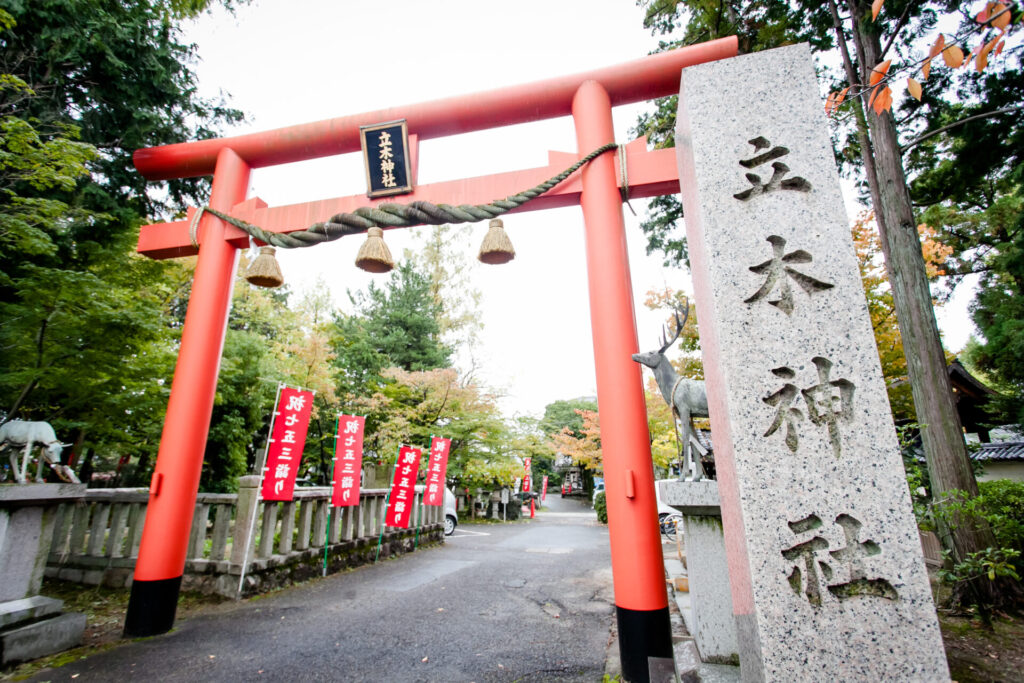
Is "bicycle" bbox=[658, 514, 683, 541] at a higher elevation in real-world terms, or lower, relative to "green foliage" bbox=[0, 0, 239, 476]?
lower

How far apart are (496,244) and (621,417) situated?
1.89 m

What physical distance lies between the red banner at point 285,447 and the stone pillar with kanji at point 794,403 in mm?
5199

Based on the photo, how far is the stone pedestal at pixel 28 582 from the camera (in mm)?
3297

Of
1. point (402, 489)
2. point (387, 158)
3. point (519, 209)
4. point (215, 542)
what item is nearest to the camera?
point (519, 209)

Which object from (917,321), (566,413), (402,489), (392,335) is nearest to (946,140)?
(917,321)

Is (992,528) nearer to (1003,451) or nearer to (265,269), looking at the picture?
(265,269)

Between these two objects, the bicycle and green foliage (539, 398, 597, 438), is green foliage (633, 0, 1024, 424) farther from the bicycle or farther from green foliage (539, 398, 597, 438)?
green foliage (539, 398, 597, 438)

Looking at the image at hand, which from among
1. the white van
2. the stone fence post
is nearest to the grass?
the stone fence post

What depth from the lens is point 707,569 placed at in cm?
277

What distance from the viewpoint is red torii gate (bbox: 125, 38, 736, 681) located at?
10.4 feet

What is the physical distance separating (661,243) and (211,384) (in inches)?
315

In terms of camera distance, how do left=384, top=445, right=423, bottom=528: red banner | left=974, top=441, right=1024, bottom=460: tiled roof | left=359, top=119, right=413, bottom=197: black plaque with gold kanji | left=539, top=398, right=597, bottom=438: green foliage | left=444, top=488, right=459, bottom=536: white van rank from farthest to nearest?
1. left=539, top=398, right=597, bottom=438: green foliage
2. left=444, top=488, right=459, bottom=536: white van
3. left=974, top=441, right=1024, bottom=460: tiled roof
4. left=384, top=445, right=423, bottom=528: red banner
5. left=359, top=119, right=413, bottom=197: black plaque with gold kanji

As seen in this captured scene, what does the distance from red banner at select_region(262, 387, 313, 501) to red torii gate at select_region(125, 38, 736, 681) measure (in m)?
1.21

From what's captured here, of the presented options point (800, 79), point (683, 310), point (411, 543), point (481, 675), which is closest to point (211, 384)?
point (481, 675)
